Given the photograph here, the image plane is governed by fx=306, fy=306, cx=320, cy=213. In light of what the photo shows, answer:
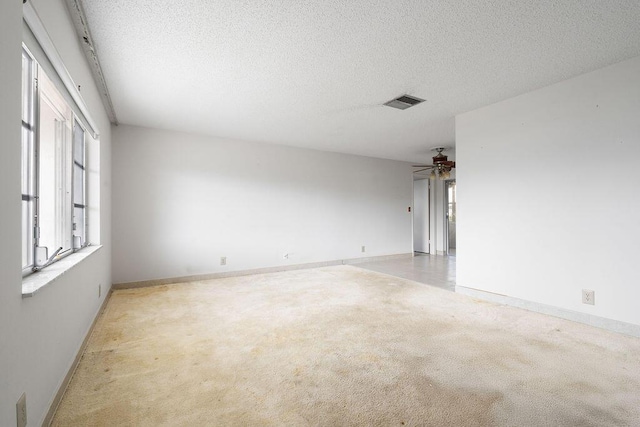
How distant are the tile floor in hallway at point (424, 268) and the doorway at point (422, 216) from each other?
74cm

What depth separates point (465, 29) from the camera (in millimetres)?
2316

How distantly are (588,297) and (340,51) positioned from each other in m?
3.38

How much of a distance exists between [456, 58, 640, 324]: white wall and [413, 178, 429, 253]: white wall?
4.53 metres

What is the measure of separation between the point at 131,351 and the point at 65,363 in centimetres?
52

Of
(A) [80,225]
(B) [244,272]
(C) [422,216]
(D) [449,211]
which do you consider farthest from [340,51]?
(D) [449,211]

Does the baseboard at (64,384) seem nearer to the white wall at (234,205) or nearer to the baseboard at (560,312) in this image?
the white wall at (234,205)

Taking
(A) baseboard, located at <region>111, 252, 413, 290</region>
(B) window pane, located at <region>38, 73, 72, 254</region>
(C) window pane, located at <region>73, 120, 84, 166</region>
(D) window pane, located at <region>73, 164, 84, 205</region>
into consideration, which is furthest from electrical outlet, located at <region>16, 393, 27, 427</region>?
(A) baseboard, located at <region>111, 252, 413, 290</region>

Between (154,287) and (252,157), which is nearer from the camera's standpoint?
(154,287)

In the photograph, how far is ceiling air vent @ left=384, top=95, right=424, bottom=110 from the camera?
144 inches

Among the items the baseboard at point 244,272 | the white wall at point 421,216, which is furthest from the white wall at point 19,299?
the white wall at point 421,216

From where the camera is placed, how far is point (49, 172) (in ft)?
7.68

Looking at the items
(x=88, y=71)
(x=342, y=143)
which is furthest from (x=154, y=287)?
(x=342, y=143)

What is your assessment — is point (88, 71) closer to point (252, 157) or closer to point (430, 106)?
point (252, 157)

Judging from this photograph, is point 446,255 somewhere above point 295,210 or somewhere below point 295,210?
below
